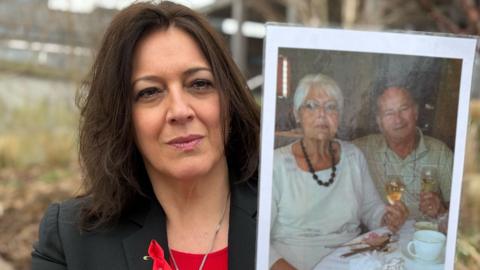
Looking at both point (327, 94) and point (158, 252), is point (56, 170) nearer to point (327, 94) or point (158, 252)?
point (158, 252)

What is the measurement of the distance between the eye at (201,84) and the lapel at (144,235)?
0.41m

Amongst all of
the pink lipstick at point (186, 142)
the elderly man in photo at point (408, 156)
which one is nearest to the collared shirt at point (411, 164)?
the elderly man in photo at point (408, 156)

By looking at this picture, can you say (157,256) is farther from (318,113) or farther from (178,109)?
(318,113)

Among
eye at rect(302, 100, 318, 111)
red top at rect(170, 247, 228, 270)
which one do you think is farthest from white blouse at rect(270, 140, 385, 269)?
red top at rect(170, 247, 228, 270)

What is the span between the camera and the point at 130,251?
5.05 feet

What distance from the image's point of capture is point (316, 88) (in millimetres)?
1121

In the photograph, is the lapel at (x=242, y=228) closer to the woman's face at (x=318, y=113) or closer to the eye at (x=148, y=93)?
the eye at (x=148, y=93)

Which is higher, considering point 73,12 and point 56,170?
point 73,12

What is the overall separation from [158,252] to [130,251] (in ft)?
0.33

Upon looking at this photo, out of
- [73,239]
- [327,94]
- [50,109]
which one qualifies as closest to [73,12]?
[50,109]

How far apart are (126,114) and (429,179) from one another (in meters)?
0.77

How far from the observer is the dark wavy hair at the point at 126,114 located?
4.82ft

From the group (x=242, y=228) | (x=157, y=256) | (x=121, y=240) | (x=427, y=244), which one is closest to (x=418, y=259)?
(x=427, y=244)

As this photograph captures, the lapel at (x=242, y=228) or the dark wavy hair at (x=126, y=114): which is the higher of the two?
the dark wavy hair at (x=126, y=114)
